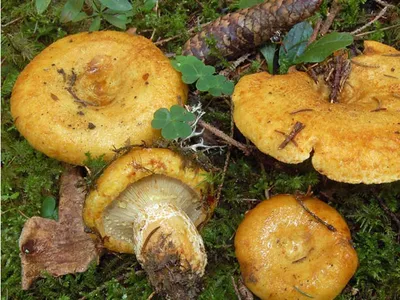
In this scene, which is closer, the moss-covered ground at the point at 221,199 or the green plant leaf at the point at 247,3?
the moss-covered ground at the point at 221,199

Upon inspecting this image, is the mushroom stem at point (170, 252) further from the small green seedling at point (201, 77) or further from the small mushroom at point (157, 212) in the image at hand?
the small green seedling at point (201, 77)

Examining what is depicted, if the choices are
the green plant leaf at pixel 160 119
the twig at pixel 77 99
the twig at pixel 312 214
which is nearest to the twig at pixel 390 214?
the twig at pixel 312 214

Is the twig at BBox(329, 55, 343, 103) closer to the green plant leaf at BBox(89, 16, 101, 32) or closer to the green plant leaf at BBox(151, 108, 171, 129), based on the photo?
the green plant leaf at BBox(151, 108, 171, 129)

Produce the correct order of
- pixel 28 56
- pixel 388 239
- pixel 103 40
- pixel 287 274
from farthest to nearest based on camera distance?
pixel 28 56 < pixel 103 40 < pixel 388 239 < pixel 287 274

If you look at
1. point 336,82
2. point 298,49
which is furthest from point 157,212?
point 298,49

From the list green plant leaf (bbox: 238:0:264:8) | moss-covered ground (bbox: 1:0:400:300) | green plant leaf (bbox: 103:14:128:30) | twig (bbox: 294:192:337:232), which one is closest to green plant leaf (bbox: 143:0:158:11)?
moss-covered ground (bbox: 1:0:400:300)

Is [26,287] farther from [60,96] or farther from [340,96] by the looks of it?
[340,96]

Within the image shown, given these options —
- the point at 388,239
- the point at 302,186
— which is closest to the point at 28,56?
the point at 302,186
